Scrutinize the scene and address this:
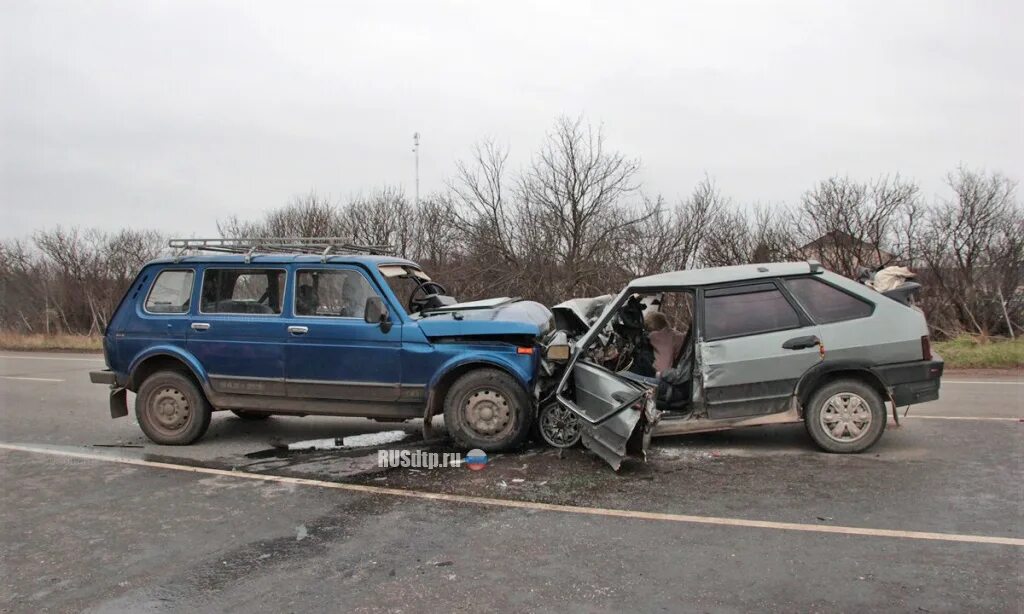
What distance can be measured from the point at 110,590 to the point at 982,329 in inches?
920

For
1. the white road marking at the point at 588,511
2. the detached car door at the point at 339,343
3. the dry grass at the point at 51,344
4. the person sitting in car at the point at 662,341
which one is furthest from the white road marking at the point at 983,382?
the dry grass at the point at 51,344

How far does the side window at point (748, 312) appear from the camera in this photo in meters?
6.20

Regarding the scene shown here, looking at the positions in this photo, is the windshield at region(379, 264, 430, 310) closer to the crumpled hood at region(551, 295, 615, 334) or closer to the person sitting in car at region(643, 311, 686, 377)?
the crumpled hood at region(551, 295, 615, 334)

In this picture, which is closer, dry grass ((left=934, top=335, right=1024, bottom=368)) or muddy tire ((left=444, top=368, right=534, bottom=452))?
muddy tire ((left=444, top=368, right=534, bottom=452))

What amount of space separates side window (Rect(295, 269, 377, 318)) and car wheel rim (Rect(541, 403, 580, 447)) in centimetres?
215

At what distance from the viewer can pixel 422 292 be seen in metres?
7.56

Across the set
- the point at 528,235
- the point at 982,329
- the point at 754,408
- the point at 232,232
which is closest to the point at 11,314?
the point at 232,232

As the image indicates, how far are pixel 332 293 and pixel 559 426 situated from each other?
2713mm

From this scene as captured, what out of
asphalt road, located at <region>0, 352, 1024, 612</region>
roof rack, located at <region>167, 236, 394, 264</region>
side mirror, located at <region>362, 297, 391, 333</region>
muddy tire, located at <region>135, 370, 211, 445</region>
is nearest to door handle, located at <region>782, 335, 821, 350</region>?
asphalt road, located at <region>0, 352, 1024, 612</region>

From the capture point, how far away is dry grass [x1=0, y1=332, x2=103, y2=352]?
21906mm

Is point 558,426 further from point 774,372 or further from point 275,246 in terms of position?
point 275,246

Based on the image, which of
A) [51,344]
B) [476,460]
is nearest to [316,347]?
[476,460]

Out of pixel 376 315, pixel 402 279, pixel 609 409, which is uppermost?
pixel 402 279

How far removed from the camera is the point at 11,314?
35.1 metres
